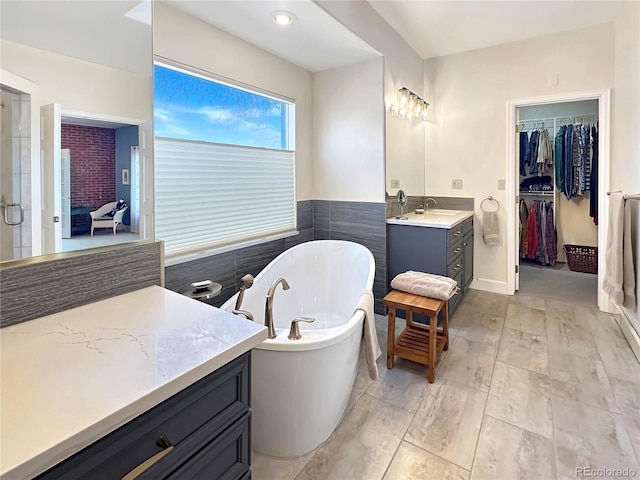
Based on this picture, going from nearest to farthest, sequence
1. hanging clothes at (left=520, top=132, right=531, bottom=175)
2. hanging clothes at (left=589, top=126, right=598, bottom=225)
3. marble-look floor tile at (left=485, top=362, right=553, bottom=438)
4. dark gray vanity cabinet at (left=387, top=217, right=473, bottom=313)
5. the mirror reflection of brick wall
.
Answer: the mirror reflection of brick wall → marble-look floor tile at (left=485, top=362, right=553, bottom=438) → dark gray vanity cabinet at (left=387, top=217, right=473, bottom=313) → hanging clothes at (left=589, top=126, right=598, bottom=225) → hanging clothes at (left=520, top=132, right=531, bottom=175)

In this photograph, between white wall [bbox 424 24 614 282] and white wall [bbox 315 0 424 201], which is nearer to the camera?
white wall [bbox 315 0 424 201]

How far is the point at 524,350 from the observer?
2.62 metres

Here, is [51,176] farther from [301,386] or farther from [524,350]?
[524,350]

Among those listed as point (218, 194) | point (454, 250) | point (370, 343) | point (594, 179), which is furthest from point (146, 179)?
point (594, 179)

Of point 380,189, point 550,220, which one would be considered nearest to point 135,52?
point 380,189

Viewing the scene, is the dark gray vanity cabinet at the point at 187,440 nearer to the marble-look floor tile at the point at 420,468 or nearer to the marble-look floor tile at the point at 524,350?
the marble-look floor tile at the point at 420,468

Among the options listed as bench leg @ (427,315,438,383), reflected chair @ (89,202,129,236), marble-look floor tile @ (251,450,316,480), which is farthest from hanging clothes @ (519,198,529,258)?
reflected chair @ (89,202,129,236)

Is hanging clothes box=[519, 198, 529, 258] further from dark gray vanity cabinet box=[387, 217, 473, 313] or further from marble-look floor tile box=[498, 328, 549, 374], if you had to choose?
marble-look floor tile box=[498, 328, 549, 374]

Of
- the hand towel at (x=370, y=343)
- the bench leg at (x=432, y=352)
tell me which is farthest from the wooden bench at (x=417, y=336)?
the hand towel at (x=370, y=343)

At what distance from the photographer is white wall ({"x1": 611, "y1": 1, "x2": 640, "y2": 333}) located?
8.41ft

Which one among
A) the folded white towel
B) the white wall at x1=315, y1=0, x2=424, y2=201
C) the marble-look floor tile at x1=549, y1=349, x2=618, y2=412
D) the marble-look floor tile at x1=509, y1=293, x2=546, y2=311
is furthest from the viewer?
the marble-look floor tile at x1=509, y1=293, x2=546, y2=311

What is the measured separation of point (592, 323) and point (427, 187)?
2118 millimetres

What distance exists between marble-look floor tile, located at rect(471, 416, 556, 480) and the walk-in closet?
295cm

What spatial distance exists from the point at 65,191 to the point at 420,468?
184 centimetres
